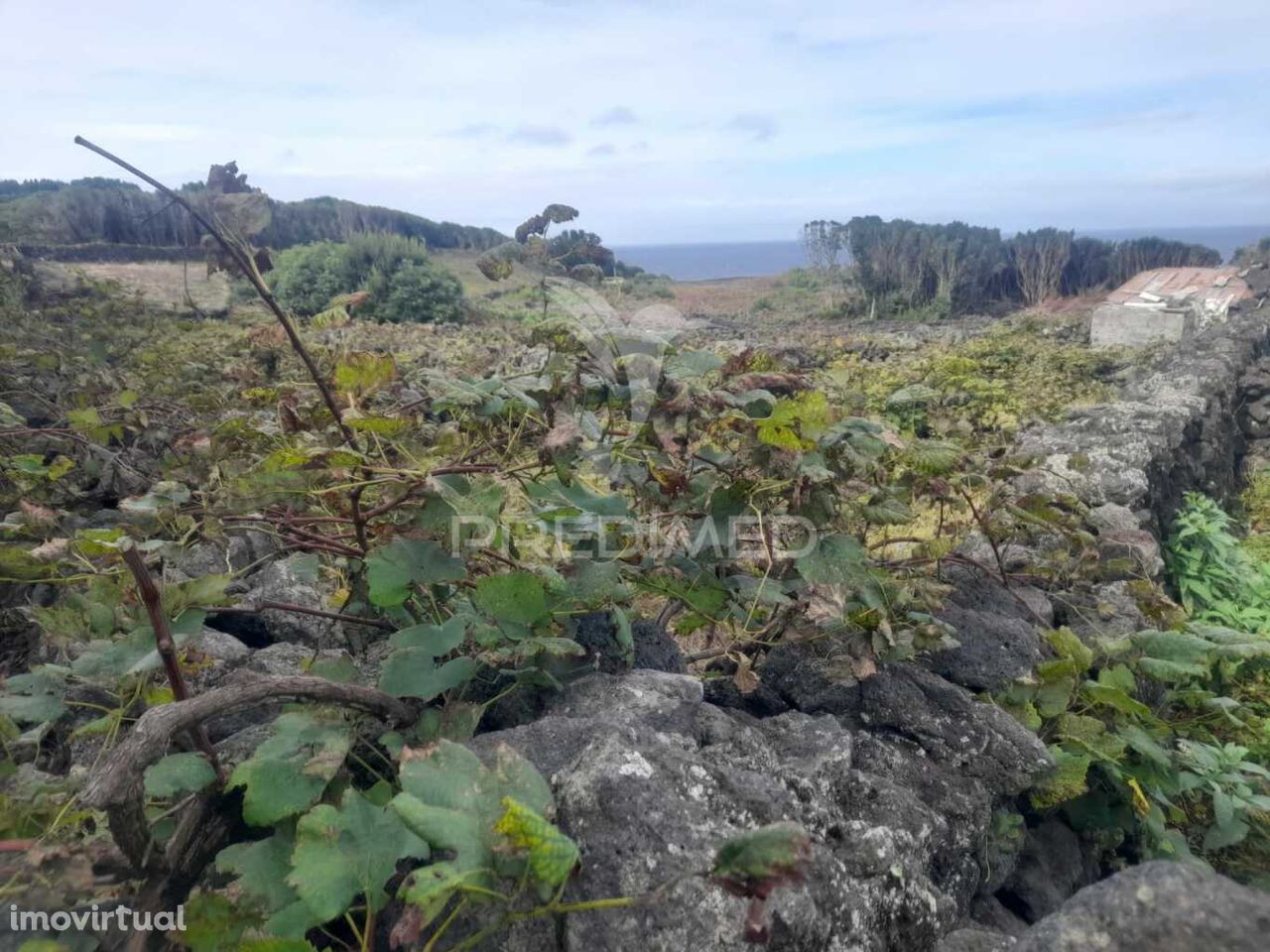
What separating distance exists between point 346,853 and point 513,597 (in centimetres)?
44

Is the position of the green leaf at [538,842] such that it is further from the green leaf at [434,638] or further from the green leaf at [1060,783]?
the green leaf at [1060,783]

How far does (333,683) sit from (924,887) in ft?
2.53

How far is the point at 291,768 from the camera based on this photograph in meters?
0.91

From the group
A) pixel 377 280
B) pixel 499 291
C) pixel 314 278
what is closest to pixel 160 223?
pixel 377 280

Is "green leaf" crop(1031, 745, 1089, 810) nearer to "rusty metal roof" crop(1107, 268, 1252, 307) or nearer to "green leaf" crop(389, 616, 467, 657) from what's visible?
"green leaf" crop(389, 616, 467, 657)

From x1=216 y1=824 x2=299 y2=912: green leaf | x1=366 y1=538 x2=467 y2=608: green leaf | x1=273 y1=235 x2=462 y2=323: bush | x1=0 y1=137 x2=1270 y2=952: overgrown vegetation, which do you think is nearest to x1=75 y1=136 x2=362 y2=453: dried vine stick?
x1=0 y1=137 x2=1270 y2=952: overgrown vegetation

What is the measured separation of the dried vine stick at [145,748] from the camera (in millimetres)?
747

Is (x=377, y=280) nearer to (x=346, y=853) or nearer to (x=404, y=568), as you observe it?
(x=404, y=568)

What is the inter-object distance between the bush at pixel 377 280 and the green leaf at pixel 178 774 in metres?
16.4

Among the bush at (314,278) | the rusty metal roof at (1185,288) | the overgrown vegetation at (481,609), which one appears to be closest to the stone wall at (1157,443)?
the overgrown vegetation at (481,609)

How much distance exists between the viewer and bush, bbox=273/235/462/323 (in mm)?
17047

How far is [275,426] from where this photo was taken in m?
1.57

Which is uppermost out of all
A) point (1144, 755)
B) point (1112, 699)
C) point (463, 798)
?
point (463, 798)

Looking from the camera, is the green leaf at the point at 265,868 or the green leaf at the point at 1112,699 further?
the green leaf at the point at 1112,699
